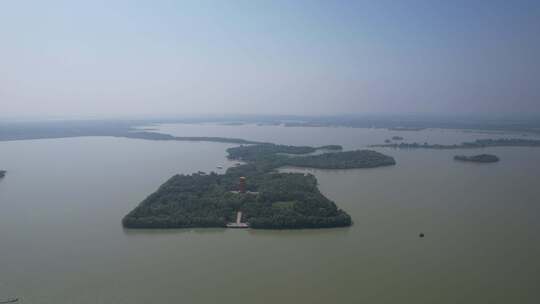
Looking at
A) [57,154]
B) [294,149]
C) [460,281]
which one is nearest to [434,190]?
[460,281]

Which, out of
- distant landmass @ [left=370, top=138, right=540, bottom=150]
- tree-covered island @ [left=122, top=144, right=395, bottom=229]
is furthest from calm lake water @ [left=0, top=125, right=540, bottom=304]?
distant landmass @ [left=370, top=138, right=540, bottom=150]

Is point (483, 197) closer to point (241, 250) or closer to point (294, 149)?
point (241, 250)

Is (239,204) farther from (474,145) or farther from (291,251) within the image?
(474,145)

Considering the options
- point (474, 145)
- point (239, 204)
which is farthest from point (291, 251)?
point (474, 145)

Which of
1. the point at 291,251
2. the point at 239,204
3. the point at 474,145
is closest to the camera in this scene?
the point at 291,251

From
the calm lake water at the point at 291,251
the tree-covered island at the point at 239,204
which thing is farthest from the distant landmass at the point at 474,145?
the tree-covered island at the point at 239,204

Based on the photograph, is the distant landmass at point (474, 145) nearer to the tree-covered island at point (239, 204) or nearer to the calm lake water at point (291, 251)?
the calm lake water at point (291, 251)
